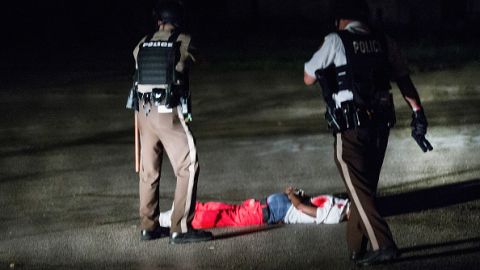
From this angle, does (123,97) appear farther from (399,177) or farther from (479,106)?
(399,177)

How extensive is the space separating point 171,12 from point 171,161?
3.56ft

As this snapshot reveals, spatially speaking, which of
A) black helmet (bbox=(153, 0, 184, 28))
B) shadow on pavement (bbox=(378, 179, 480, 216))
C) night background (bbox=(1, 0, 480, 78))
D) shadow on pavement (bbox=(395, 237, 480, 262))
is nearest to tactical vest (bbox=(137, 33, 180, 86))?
black helmet (bbox=(153, 0, 184, 28))

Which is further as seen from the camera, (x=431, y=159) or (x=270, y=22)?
(x=270, y=22)

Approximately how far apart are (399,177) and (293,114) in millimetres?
5167

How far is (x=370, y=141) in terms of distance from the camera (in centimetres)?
660

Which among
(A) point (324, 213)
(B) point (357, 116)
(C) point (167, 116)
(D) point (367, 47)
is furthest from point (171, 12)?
(A) point (324, 213)

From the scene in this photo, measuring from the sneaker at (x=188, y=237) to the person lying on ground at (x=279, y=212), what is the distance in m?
0.37

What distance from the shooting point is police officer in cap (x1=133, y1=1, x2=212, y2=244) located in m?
7.30

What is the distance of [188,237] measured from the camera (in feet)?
24.6

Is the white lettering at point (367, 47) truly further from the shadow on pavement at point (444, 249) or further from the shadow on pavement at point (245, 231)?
the shadow on pavement at point (245, 231)

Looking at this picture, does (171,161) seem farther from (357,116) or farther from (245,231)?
(357,116)

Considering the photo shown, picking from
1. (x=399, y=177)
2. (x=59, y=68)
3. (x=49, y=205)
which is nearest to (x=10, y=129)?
(x=49, y=205)

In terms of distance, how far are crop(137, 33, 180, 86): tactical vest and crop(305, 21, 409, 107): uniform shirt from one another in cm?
118

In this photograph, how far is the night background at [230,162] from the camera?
7281 mm
